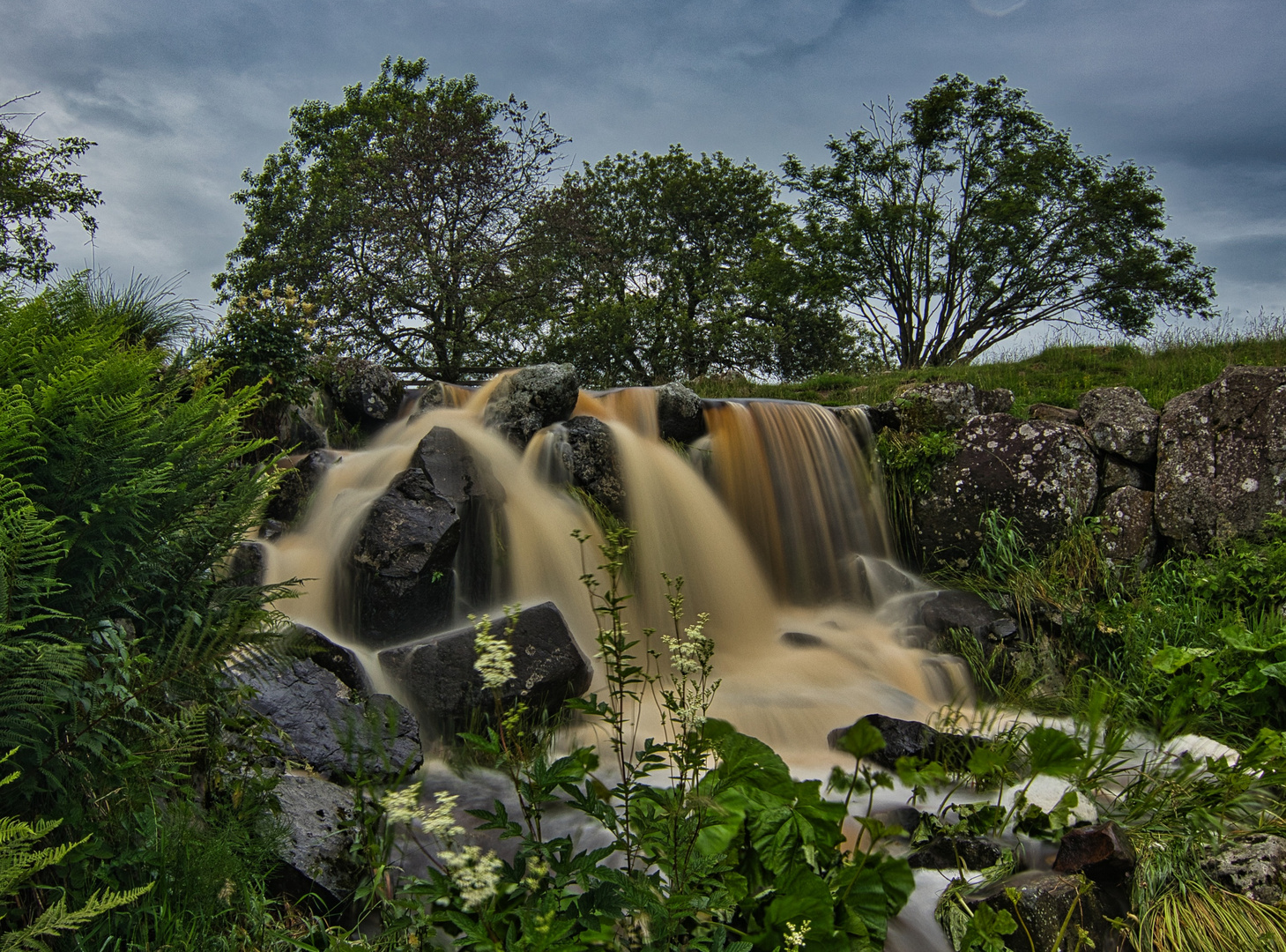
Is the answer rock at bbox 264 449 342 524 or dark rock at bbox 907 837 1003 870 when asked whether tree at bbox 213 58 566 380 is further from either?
dark rock at bbox 907 837 1003 870

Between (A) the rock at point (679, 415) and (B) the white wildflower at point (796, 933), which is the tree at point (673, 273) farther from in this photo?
(B) the white wildflower at point (796, 933)

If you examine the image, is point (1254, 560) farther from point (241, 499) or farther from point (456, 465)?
point (241, 499)

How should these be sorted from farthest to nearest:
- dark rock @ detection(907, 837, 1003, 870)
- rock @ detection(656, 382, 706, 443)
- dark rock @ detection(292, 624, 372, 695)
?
rock @ detection(656, 382, 706, 443) → dark rock @ detection(292, 624, 372, 695) → dark rock @ detection(907, 837, 1003, 870)

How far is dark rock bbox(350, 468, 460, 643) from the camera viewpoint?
6039 millimetres

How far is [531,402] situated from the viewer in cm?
859

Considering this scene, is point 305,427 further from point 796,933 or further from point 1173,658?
point 1173,658

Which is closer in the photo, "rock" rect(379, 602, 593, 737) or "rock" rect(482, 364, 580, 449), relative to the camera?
"rock" rect(379, 602, 593, 737)

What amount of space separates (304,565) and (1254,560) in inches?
317

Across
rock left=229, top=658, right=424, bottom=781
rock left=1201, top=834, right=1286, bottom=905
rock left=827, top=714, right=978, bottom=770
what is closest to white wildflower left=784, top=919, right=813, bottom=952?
rock left=229, top=658, right=424, bottom=781

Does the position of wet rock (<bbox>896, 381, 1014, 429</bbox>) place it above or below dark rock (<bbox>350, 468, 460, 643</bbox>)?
above

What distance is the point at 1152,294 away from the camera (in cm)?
2148

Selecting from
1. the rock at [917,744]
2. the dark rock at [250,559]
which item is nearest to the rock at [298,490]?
the dark rock at [250,559]

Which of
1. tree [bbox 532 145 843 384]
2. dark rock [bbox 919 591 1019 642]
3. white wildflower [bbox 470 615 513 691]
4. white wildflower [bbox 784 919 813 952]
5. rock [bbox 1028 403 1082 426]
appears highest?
tree [bbox 532 145 843 384]

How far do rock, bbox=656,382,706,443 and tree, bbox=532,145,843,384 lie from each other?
12.6 m
